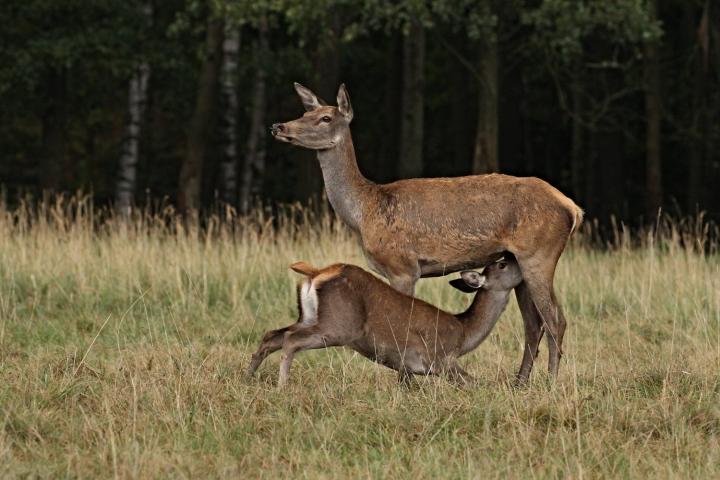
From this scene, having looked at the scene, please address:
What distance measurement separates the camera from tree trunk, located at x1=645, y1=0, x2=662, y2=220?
21406 millimetres

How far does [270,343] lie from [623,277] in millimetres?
5403

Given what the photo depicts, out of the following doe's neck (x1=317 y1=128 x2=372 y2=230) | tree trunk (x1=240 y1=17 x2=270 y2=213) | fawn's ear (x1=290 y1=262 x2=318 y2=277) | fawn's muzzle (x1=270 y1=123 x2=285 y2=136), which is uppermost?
fawn's muzzle (x1=270 y1=123 x2=285 y2=136)

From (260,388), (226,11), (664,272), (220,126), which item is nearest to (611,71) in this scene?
(220,126)

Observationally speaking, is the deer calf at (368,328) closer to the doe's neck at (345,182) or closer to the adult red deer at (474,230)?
the adult red deer at (474,230)

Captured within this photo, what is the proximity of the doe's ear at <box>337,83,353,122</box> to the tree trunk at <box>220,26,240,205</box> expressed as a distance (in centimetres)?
1220

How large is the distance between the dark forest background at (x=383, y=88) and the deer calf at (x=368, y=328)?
377 inches

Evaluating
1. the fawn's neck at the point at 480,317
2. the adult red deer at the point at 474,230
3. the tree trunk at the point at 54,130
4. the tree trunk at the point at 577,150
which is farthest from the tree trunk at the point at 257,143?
the fawn's neck at the point at 480,317

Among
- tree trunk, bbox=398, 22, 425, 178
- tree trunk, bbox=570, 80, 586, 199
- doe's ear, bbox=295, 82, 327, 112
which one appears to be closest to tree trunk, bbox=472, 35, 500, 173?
tree trunk, bbox=398, 22, 425, 178

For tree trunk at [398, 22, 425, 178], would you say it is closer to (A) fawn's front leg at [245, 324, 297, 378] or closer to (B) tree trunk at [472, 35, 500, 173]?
(B) tree trunk at [472, 35, 500, 173]

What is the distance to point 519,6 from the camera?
1891 cm

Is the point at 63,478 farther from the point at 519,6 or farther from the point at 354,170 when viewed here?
the point at 519,6

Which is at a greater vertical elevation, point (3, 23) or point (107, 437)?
point (3, 23)

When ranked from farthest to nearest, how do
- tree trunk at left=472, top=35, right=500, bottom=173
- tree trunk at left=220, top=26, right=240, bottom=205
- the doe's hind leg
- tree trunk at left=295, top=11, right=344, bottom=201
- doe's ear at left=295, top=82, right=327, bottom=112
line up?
tree trunk at left=220, top=26, right=240, bottom=205, tree trunk at left=295, top=11, right=344, bottom=201, tree trunk at left=472, top=35, right=500, bottom=173, doe's ear at left=295, top=82, right=327, bottom=112, the doe's hind leg

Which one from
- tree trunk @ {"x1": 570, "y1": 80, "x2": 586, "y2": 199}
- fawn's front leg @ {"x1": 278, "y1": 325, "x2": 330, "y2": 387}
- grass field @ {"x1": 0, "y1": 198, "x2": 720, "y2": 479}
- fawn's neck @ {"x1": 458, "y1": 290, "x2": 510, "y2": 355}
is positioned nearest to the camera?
grass field @ {"x1": 0, "y1": 198, "x2": 720, "y2": 479}
